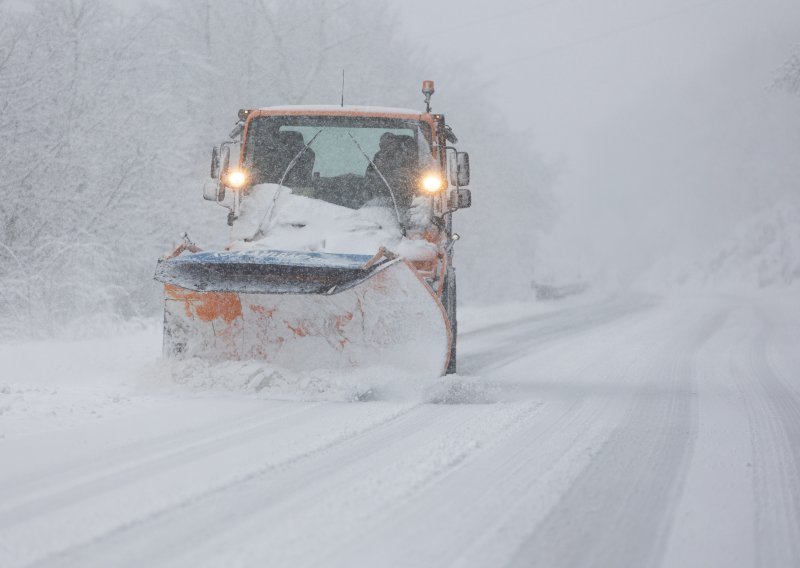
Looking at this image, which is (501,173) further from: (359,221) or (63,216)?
(359,221)

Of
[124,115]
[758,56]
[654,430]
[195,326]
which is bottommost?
A: [654,430]

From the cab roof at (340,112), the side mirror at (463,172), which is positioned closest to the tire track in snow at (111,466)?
the side mirror at (463,172)

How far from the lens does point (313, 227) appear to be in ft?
20.4

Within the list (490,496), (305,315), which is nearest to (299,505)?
(490,496)

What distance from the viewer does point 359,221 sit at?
20.6ft

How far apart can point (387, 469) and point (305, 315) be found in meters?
2.33

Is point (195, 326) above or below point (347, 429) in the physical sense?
above

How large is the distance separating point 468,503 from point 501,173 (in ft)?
85.7

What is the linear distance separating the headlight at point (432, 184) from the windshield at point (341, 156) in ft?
0.31

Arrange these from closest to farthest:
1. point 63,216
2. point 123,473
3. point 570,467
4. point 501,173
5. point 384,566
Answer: point 384,566 < point 123,473 < point 570,467 < point 63,216 < point 501,173

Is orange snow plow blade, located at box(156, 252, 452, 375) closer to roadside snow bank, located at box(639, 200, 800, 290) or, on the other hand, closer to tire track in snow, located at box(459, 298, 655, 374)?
tire track in snow, located at box(459, 298, 655, 374)

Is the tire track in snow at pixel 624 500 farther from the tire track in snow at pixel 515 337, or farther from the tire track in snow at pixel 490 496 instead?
the tire track in snow at pixel 515 337

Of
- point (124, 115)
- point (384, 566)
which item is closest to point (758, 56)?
point (124, 115)

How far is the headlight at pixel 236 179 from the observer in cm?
663
